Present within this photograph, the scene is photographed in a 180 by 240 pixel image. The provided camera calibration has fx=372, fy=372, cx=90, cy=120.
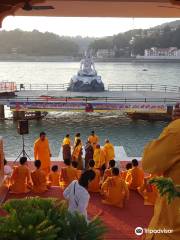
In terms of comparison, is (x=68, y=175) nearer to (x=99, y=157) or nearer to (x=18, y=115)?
(x=99, y=157)

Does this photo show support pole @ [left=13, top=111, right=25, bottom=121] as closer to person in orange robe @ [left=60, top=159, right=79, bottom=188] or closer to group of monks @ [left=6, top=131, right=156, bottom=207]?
group of monks @ [left=6, top=131, right=156, bottom=207]

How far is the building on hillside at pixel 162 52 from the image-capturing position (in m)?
91.4

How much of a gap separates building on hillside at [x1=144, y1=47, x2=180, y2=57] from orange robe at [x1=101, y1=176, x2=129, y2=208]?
89.3 m

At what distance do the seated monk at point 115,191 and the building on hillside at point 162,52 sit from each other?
293 feet

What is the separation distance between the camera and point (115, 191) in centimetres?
547

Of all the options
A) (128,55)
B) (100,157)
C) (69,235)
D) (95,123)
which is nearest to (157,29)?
(128,55)

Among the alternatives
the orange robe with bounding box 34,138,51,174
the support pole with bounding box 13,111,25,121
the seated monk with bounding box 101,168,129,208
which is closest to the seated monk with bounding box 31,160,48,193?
the seated monk with bounding box 101,168,129,208

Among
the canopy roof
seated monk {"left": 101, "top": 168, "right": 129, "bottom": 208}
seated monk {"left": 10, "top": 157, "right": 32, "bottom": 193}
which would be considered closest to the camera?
the canopy roof

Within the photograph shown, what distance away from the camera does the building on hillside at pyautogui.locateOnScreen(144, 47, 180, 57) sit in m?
91.4

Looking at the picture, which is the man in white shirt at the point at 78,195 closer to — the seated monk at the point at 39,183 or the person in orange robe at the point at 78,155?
the seated monk at the point at 39,183

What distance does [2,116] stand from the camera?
21516 mm

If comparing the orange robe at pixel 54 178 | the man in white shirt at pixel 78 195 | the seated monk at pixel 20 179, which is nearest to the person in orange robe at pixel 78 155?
the orange robe at pixel 54 178

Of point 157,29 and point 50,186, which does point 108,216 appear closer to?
point 50,186

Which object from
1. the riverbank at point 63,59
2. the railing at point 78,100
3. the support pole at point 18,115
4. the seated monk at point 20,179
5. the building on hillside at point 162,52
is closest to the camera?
the seated monk at point 20,179
